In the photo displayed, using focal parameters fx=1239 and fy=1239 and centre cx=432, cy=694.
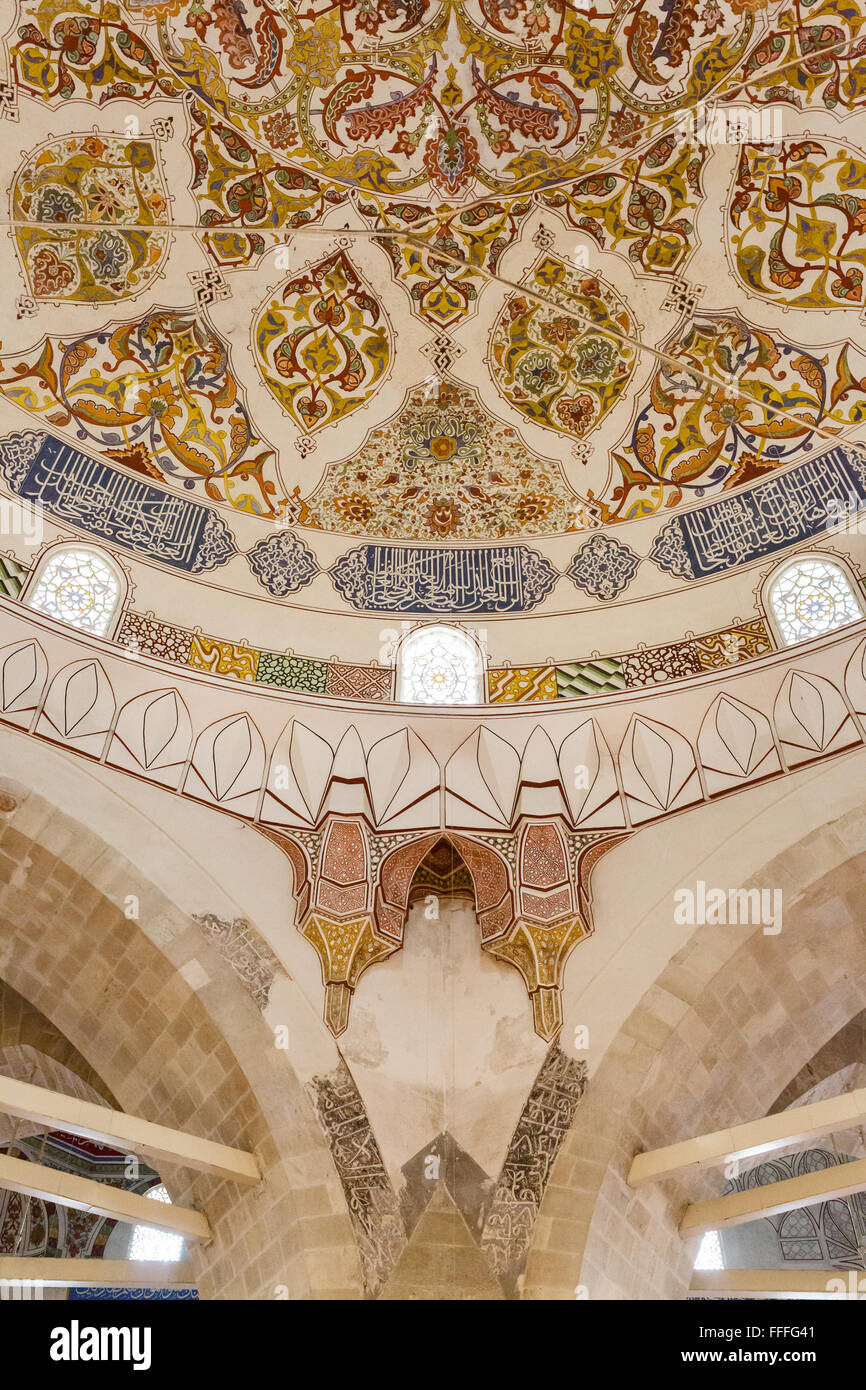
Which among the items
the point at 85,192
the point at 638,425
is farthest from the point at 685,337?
the point at 85,192

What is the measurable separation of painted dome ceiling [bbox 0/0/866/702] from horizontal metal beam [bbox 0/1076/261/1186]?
2.92 m

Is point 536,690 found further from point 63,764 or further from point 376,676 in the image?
point 63,764

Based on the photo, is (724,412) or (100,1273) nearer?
(100,1273)

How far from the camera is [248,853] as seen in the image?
316 inches

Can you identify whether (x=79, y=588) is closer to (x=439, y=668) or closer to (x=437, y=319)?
(x=439, y=668)

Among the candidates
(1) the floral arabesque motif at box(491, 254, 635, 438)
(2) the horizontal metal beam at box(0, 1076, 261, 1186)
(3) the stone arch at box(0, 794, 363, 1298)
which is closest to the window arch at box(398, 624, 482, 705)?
(1) the floral arabesque motif at box(491, 254, 635, 438)

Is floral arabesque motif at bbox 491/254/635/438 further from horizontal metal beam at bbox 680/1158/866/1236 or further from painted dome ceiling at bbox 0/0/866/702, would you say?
horizontal metal beam at bbox 680/1158/866/1236

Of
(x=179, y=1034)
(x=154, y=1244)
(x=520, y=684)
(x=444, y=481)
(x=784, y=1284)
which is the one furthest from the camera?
(x=154, y=1244)

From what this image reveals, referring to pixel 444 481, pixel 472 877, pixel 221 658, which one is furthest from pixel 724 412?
pixel 221 658

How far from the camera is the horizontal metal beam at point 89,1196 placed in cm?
672

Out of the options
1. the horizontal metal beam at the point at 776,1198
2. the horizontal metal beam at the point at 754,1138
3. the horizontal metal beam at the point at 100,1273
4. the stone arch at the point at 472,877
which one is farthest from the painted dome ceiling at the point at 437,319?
the horizontal metal beam at the point at 100,1273

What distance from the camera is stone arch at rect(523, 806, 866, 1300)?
24.7ft

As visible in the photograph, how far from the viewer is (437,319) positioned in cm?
895

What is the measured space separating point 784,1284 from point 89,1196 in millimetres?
4301
